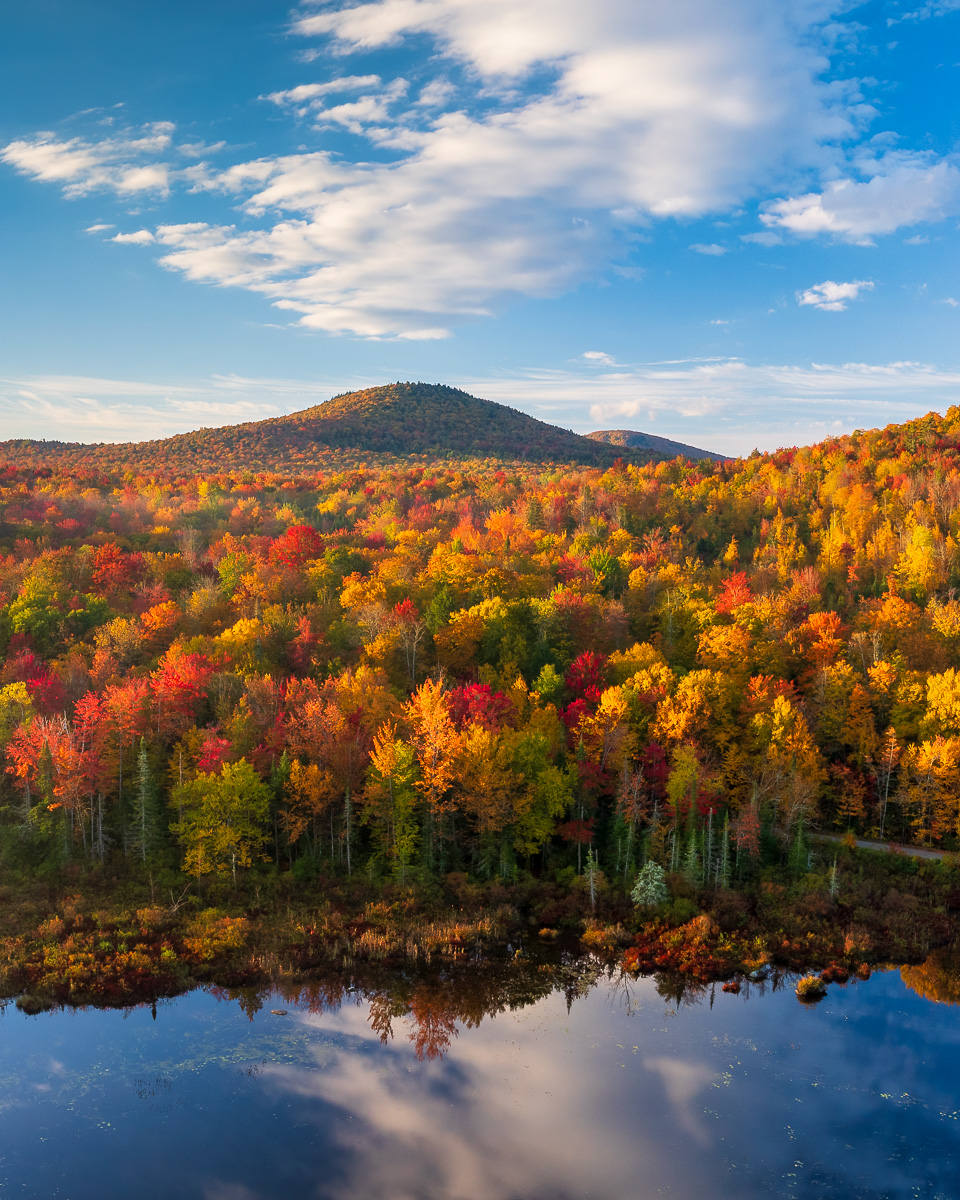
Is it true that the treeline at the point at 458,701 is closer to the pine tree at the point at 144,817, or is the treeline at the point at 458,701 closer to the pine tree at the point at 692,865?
the pine tree at the point at 692,865

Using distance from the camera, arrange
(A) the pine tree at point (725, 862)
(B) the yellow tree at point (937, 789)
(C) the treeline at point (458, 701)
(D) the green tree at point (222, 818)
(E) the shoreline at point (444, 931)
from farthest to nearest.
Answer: (B) the yellow tree at point (937, 789) → (C) the treeline at point (458, 701) → (A) the pine tree at point (725, 862) → (D) the green tree at point (222, 818) → (E) the shoreline at point (444, 931)

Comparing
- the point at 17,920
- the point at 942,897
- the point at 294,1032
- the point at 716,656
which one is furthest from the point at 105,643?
the point at 942,897

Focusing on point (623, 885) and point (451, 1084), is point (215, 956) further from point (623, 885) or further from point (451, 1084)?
point (623, 885)

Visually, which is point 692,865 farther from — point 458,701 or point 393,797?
point 393,797

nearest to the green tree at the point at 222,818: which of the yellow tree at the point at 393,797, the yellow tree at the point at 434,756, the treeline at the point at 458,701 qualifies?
the treeline at the point at 458,701

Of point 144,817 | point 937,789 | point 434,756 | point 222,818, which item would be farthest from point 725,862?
point 144,817

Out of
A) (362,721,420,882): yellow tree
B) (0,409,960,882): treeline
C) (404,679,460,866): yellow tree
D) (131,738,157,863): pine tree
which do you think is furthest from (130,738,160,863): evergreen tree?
(404,679,460,866): yellow tree
